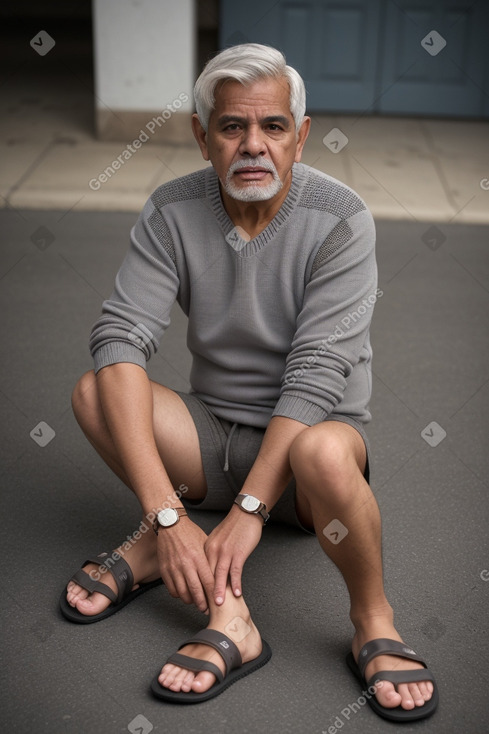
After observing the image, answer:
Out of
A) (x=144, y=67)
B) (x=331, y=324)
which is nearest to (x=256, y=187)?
(x=331, y=324)

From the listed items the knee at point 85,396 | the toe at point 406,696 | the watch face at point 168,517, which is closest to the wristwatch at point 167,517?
the watch face at point 168,517

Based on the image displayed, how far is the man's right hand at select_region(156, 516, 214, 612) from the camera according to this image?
6.70 ft

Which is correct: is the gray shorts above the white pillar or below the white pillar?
above

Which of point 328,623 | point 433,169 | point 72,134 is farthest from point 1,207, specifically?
point 328,623

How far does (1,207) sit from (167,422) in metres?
3.33

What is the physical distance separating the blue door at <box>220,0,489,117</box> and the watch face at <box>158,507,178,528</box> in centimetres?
508

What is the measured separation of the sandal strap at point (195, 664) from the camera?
2.01m

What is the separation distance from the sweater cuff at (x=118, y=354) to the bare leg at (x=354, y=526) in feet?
1.52

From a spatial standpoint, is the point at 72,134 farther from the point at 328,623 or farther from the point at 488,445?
the point at 328,623

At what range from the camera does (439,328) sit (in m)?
4.02

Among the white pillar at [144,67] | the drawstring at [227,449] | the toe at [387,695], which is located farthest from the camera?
the white pillar at [144,67]

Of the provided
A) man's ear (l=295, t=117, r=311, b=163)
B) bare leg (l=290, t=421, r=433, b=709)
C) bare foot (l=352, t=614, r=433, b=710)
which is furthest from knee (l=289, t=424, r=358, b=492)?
man's ear (l=295, t=117, r=311, b=163)

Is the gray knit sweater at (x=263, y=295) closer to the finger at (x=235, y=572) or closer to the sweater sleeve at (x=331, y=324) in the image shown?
the sweater sleeve at (x=331, y=324)

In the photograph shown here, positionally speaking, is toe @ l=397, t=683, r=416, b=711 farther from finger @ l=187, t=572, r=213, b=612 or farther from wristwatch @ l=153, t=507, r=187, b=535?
wristwatch @ l=153, t=507, r=187, b=535
